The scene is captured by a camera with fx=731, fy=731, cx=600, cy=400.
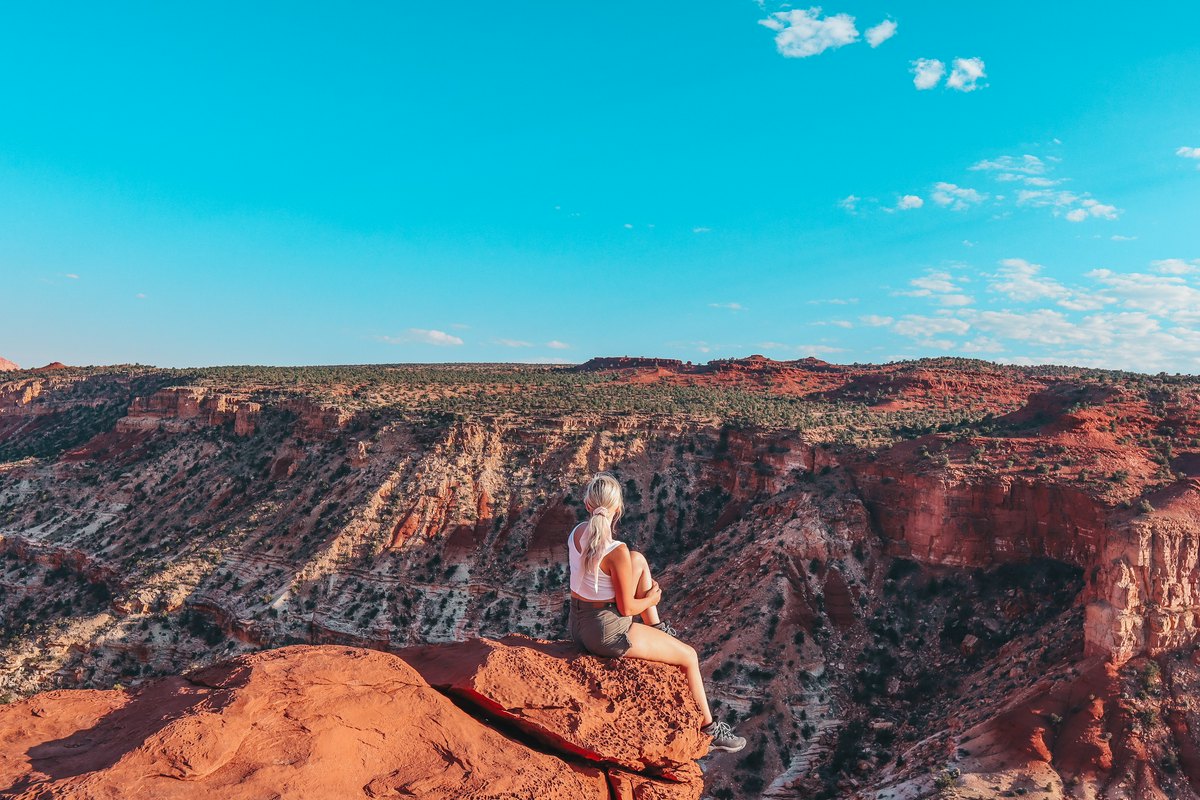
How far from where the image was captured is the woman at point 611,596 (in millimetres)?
7098

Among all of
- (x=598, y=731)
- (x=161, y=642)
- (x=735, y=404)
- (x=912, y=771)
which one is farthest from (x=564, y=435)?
(x=598, y=731)

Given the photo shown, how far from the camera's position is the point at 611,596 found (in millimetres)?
7191

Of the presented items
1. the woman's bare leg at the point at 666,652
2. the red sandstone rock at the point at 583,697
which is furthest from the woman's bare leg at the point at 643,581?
the red sandstone rock at the point at 583,697

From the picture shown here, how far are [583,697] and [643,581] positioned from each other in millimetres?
1294

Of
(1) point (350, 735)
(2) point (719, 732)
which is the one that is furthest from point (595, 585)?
(1) point (350, 735)

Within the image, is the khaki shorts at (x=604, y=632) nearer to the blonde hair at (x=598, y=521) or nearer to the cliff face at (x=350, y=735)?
Answer: the cliff face at (x=350, y=735)

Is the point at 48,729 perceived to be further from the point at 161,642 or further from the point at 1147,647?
the point at 161,642

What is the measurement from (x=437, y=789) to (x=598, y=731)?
1590mm

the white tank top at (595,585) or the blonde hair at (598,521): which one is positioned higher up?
the blonde hair at (598,521)

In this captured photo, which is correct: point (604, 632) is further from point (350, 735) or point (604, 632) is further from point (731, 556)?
point (731, 556)

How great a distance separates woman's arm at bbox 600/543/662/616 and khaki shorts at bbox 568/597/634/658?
0.41 feet

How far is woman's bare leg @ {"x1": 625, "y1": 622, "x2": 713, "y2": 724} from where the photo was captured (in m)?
7.25

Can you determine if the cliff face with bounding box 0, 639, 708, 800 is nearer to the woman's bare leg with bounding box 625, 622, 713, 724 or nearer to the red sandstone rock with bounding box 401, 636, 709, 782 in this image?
the red sandstone rock with bounding box 401, 636, 709, 782

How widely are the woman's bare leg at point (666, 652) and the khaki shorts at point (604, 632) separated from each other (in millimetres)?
81
